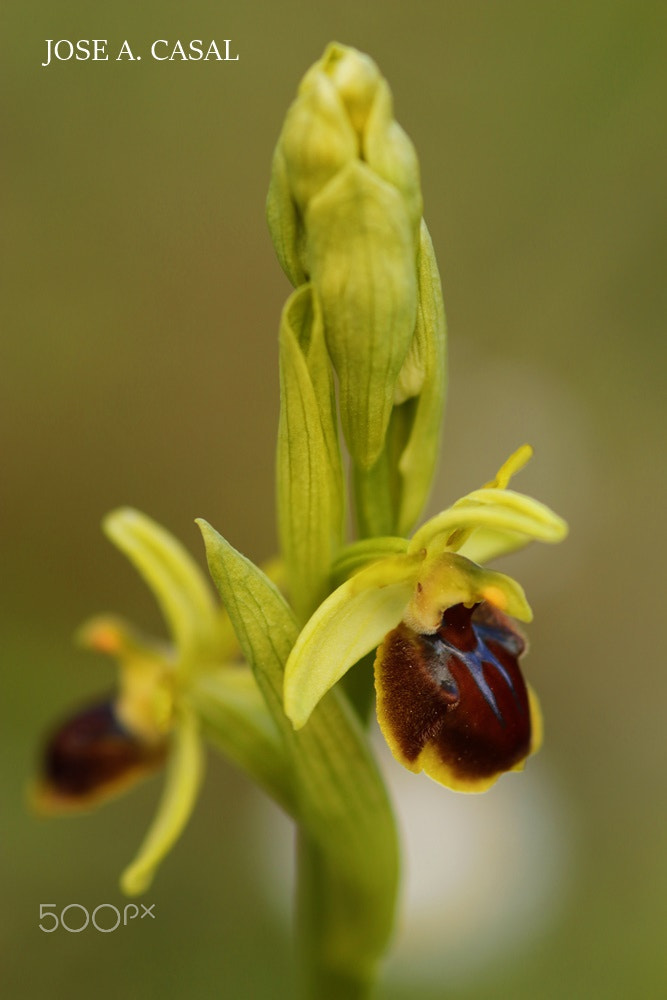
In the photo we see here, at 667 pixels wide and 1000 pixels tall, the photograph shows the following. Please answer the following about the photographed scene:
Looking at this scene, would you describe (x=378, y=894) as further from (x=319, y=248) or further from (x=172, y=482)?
(x=172, y=482)

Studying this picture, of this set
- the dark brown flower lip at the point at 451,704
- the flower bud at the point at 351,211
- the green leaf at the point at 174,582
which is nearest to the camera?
the flower bud at the point at 351,211

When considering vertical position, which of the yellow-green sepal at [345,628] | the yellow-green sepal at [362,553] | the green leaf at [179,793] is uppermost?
the yellow-green sepal at [362,553]

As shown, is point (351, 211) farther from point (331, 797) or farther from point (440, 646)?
point (331, 797)

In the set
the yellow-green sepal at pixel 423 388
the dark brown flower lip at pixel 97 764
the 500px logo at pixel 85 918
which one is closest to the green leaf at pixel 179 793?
the dark brown flower lip at pixel 97 764

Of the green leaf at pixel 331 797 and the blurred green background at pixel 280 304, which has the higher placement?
the blurred green background at pixel 280 304

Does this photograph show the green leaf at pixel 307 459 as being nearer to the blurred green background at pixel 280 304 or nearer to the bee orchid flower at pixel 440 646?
the bee orchid flower at pixel 440 646

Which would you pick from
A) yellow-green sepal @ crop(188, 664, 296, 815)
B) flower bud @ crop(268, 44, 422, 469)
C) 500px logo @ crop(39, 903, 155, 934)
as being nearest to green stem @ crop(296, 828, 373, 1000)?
yellow-green sepal @ crop(188, 664, 296, 815)

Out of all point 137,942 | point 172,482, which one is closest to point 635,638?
point 172,482
